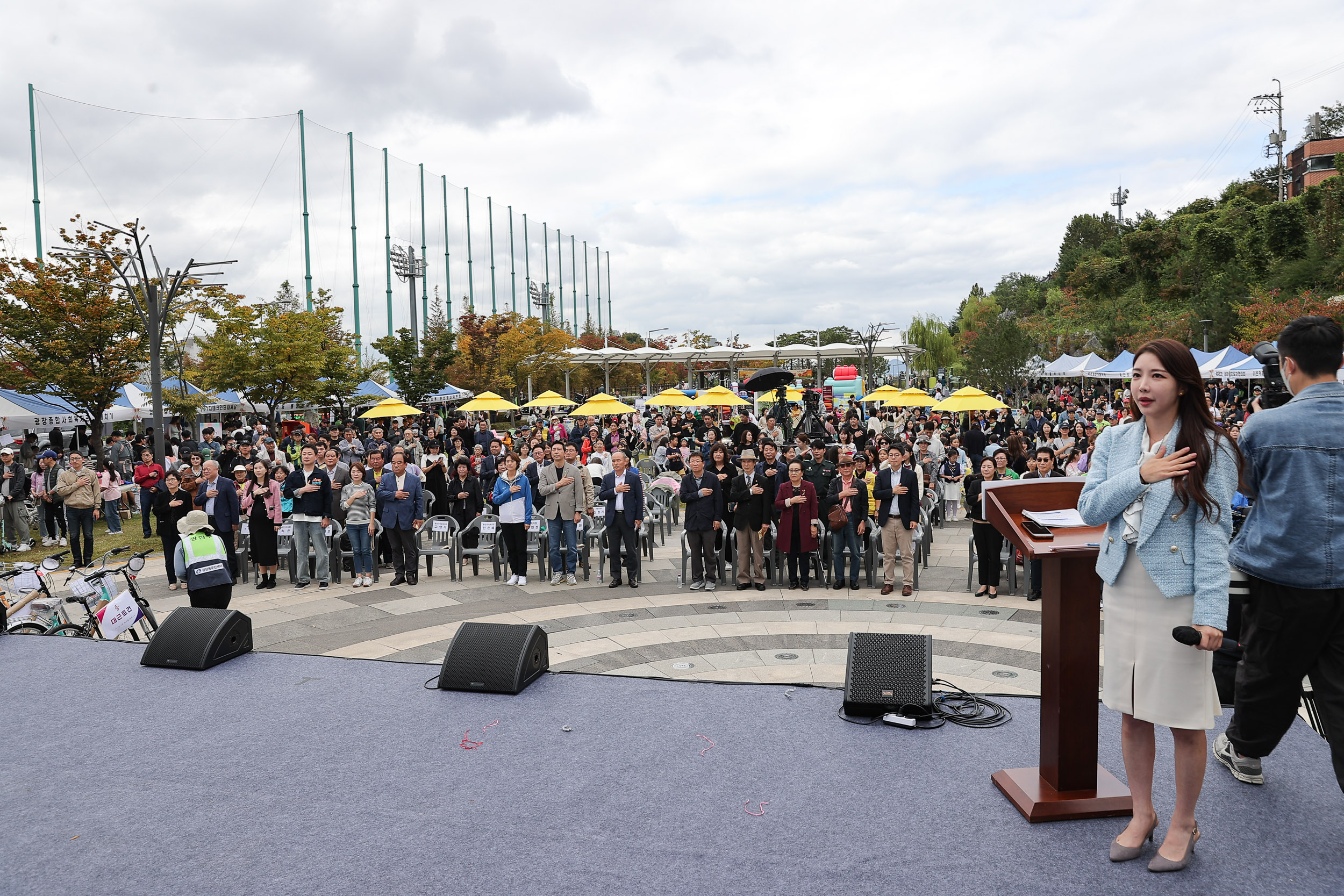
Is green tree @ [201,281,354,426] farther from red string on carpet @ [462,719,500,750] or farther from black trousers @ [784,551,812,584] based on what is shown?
red string on carpet @ [462,719,500,750]

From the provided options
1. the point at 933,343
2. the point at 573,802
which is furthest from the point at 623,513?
the point at 933,343

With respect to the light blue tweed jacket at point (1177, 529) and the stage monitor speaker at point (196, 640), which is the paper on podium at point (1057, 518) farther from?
the stage monitor speaker at point (196, 640)

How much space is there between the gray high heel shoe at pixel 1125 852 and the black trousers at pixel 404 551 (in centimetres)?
897

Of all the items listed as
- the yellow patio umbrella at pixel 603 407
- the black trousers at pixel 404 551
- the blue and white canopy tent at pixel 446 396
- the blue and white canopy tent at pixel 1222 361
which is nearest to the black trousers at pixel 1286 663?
the black trousers at pixel 404 551

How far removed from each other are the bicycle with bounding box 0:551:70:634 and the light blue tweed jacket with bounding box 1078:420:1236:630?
25.2ft

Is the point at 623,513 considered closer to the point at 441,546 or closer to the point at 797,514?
Answer: the point at 797,514

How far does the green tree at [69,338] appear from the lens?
66.8 ft

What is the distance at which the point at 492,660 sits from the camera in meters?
4.96

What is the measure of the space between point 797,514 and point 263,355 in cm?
2102

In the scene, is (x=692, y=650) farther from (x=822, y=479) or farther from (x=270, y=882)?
(x=270, y=882)

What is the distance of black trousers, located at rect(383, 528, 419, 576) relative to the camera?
1045cm

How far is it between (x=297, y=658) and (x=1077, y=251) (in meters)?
82.8

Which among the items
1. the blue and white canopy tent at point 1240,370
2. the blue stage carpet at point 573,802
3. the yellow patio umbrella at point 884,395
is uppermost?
the blue and white canopy tent at point 1240,370

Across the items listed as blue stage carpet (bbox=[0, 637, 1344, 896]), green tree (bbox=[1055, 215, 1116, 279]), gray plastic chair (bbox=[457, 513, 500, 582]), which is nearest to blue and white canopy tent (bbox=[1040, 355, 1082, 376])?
gray plastic chair (bbox=[457, 513, 500, 582])
